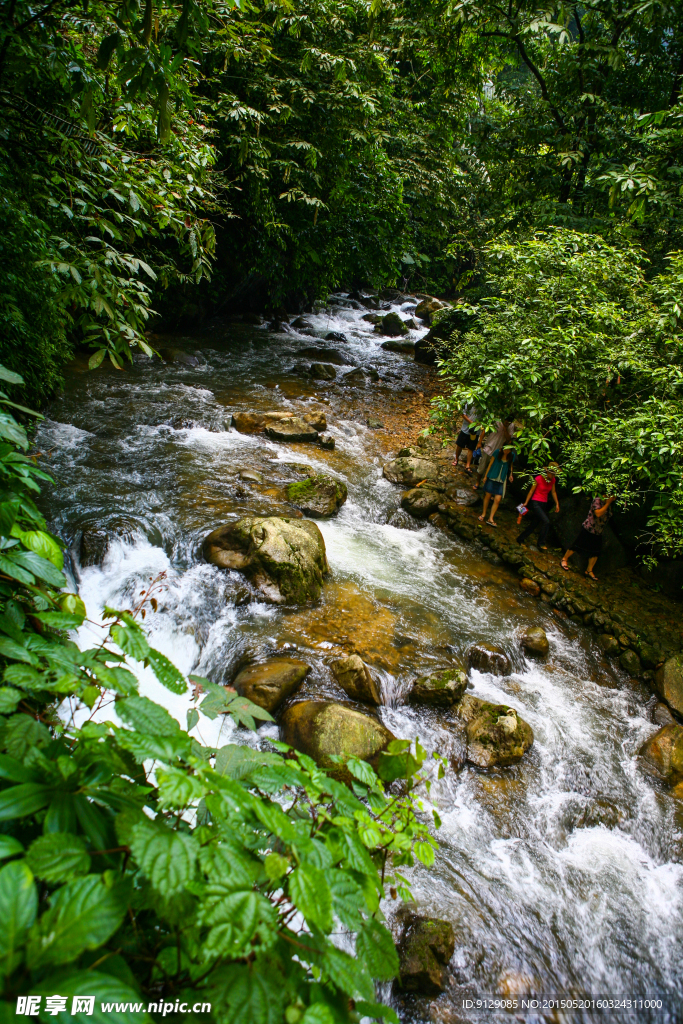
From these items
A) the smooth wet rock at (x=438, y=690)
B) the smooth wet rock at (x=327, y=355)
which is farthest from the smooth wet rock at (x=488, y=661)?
the smooth wet rock at (x=327, y=355)

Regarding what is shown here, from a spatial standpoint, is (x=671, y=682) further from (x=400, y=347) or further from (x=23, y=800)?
(x=400, y=347)

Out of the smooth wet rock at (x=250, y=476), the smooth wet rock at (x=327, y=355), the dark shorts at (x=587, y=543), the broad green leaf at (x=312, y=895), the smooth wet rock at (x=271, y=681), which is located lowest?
the smooth wet rock at (x=271, y=681)

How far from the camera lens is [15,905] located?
0.88 meters

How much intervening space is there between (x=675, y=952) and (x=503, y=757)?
1636mm

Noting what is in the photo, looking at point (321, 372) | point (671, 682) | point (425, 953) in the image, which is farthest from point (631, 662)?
point (321, 372)

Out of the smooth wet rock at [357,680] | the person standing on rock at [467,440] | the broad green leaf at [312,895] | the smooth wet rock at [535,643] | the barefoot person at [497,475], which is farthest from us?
the person standing on rock at [467,440]

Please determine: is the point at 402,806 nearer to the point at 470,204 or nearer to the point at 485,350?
the point at 485,350

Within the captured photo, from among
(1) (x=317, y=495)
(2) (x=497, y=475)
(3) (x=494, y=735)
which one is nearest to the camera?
(3) (x=494, y=735)

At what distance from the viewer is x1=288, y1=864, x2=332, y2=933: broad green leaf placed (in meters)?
1.06

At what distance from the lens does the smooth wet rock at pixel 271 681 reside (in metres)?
4.36

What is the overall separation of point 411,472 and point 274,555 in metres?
4.06

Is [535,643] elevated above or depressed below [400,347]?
below

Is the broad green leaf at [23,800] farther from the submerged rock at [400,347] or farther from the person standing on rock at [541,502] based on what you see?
the submerged rock at [400,347]

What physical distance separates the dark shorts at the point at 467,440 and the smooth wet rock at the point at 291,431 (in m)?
2.84
